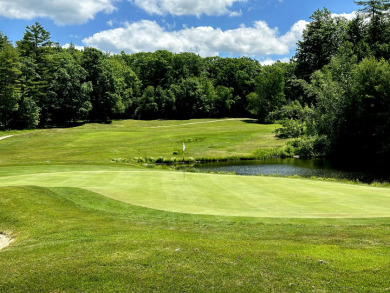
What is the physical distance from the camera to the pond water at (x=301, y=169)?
31.2 m

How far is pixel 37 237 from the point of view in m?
7.94

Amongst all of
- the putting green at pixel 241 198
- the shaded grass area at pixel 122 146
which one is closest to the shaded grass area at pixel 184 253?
the putting green at pixel 241 198

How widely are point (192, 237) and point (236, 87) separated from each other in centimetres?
11493

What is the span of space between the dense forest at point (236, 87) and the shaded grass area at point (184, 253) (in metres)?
36.1

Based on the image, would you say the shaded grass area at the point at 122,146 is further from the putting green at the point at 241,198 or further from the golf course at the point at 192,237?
the golf course at the point at 192,237

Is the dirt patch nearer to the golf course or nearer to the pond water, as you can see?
the golf course

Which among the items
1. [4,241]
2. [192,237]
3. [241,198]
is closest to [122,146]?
[241,198]

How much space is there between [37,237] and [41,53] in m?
81.9

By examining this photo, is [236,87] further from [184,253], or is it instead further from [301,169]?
[184,253]

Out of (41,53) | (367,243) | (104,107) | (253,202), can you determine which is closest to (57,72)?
(41,53)

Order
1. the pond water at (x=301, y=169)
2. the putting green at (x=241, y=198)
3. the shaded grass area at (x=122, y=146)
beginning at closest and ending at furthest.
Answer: the putting green at (x=241, y=198) → the pond water at (x=301, y=169) → the shaded grass area at (x=122, y=146)

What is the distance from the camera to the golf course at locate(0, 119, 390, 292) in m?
5.21

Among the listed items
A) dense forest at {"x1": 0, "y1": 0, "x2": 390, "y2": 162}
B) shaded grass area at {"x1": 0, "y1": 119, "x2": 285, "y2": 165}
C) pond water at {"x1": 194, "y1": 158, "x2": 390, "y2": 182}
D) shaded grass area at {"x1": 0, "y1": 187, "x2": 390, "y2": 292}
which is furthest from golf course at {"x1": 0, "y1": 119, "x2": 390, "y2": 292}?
dense forest at {"x1": 0, "y1": 0, "x2": 390, "y2": 162}

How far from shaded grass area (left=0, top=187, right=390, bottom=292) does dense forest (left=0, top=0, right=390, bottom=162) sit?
3610cm
